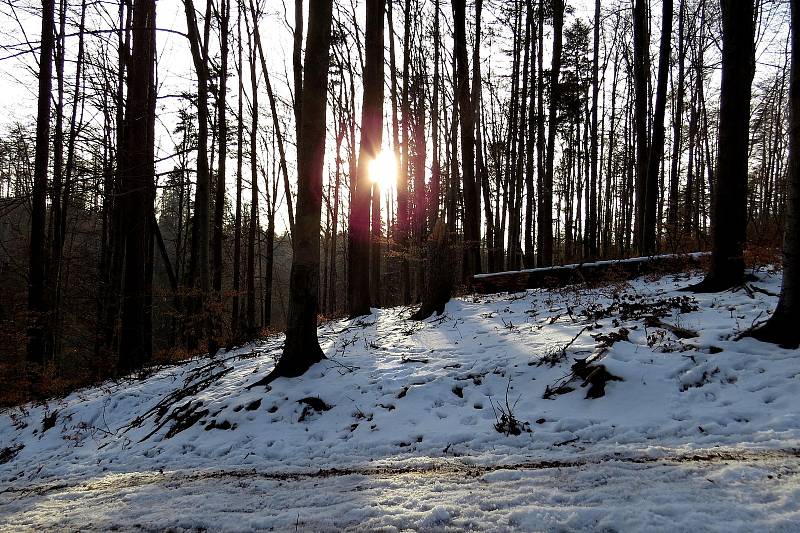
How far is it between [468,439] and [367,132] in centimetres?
834

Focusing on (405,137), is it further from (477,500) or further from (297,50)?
(477,500)

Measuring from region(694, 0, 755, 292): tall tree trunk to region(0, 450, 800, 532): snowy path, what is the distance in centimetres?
462

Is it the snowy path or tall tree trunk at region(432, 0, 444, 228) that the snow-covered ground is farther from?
tall tree trunk at region(432, 0, 444, 228)

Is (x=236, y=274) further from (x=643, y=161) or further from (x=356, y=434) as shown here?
(x=643, y=161)

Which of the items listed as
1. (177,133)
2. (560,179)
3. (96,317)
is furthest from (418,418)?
(560,179)

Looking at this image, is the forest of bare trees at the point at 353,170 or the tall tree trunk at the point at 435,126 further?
the tall tree trunk at the point at 435,126

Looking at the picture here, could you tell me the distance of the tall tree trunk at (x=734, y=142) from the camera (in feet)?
20.1

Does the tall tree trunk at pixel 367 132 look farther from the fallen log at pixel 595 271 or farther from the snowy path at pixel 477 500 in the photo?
the snowy path at pixel 477 500

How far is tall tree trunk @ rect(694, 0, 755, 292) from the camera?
6.14 meters

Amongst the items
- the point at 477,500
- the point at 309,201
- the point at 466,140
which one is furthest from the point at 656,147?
the point at 477,500

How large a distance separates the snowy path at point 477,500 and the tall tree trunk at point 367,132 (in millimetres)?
6952

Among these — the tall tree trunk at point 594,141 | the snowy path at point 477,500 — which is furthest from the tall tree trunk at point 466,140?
the snowy path at point 477,500

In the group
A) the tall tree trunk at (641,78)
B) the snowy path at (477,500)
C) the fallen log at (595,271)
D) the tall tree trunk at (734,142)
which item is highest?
the tall tree trunk at (641,78)

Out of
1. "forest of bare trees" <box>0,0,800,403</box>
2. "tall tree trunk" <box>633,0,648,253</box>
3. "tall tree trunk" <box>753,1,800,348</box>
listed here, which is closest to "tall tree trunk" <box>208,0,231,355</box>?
"forest of bare trees" <box>0,0,800,403</box>
